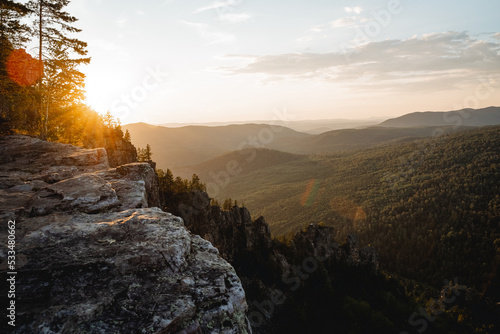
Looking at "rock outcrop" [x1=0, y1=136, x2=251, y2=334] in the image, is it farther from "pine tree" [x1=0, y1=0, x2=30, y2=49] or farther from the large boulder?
"pine tree" [x1=0, y1=0, x2=30, y2=49]

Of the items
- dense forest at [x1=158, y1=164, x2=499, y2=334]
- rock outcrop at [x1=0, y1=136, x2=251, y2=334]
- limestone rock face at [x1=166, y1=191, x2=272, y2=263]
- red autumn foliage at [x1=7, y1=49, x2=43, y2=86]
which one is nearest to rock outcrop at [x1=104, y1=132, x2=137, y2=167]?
dense forest at [x1=158, y1=164, x2=499, y2=334]

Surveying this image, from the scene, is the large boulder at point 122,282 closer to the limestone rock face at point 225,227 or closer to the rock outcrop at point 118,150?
the rock outcrop at point 118,150

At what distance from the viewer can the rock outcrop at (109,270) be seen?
6121 millimetres

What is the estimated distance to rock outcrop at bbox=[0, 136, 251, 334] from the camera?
6.12 m

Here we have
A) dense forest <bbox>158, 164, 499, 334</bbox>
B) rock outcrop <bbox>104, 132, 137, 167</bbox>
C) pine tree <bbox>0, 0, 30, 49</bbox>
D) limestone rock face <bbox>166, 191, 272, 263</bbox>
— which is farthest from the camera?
dense forest <bbox>158, 164, 499, 334</bbox>

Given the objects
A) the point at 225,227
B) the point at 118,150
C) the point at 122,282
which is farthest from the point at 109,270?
the point at 225,227

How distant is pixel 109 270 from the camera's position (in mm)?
7473

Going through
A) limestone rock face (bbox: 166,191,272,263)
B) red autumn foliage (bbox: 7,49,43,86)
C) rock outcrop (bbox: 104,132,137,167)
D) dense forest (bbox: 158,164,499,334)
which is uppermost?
red autumn foliage (bbox: 7,49,43,86)

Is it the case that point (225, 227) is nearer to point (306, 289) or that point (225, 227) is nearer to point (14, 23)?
point (306, 289)

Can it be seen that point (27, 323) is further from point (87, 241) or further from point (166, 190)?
point (166, 190)

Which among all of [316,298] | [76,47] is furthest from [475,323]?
[76,47]

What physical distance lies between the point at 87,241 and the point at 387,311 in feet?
290

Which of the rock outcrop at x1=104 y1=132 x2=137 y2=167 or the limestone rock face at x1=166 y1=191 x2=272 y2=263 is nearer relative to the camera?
the rock outcrop at x1=104 y1=132 x2=137 y2=167

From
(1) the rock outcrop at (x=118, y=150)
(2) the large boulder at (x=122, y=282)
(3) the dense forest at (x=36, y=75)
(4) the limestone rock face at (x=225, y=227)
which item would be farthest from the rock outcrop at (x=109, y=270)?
(4) the limestone rock face at (x=225, y=227)
